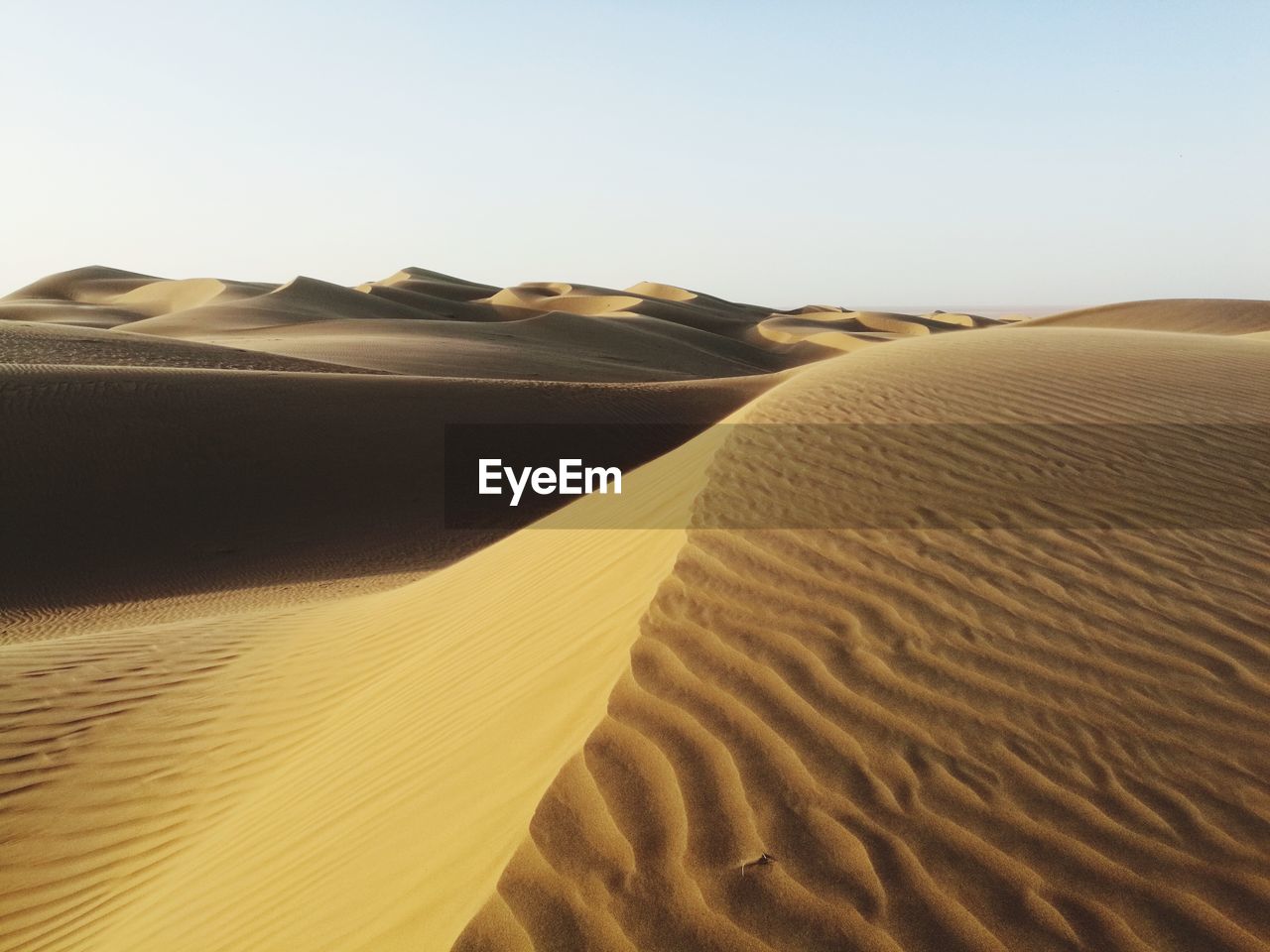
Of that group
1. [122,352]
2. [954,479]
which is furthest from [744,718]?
[122,352]

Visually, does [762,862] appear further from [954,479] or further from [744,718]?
[954,479]

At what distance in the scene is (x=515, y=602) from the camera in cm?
555

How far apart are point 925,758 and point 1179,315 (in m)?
31.2

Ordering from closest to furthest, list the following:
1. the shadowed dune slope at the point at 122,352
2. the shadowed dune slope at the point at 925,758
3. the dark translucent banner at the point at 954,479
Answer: the shadowed dune slope at the point at 925,758 → the dark translucent banner at the point at 954,479 → the shadowed dune slope at the point at 122,352

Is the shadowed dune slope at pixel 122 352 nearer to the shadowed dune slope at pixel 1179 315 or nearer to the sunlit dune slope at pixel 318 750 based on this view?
the sunlit dune slope at pixel 318 750

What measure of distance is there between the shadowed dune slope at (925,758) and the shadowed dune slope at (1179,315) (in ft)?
85.0

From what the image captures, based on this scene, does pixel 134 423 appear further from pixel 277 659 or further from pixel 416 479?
pixel 277 659

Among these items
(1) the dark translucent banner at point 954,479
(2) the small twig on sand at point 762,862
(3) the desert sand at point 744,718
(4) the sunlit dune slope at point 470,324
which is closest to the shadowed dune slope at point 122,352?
(4) the sunlit dune slope at point 470,324

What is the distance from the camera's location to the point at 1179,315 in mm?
28953

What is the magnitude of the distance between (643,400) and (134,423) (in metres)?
10.5

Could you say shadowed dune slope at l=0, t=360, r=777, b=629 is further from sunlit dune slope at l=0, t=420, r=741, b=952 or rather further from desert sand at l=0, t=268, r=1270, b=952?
sunlit dune slope at l=0, t=420, r=741, b=952

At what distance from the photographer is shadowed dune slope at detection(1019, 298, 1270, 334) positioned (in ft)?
91.6

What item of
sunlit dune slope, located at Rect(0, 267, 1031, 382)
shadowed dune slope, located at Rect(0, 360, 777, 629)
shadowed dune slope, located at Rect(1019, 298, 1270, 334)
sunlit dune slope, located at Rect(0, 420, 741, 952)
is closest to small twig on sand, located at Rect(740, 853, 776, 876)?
sunlit dune slope, located at Rect(0, 420, 741, 952)

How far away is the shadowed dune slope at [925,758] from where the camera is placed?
234 centimetres
